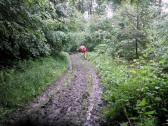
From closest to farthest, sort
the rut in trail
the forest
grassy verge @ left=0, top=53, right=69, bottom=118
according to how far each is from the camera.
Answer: the forest
the rut in trail
grassy verge @ left=0, top=53, right=69, bottom=118

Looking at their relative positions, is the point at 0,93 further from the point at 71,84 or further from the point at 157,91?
the point at 157,91

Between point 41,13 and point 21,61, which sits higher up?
point 41,13

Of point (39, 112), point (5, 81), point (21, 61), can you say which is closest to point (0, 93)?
point (5, 81)

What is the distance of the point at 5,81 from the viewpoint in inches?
508

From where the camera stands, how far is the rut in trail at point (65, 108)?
28.9 feet

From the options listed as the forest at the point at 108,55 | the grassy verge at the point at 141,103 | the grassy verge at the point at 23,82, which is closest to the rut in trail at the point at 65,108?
the forest at the point at 108,55

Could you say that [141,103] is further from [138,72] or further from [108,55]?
[108,55]

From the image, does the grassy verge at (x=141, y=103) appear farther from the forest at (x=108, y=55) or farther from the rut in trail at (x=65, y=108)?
the rut in trail at (x=65, y=108)

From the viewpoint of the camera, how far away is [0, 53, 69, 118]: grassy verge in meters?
11.0

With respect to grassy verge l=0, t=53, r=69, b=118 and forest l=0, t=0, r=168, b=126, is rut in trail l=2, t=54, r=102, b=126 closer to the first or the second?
forest l=0, t=0, r=168, b=126

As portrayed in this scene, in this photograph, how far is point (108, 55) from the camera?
25.5m

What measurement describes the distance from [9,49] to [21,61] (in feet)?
8.77

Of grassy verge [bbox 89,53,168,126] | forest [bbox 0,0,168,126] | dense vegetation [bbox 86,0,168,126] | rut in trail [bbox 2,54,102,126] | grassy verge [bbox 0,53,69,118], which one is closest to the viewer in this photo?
grassy verge [bbox 89,53,168,126]

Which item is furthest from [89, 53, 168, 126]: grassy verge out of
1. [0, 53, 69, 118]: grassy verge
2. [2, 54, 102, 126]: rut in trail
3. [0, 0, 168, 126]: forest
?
[0, 53, 69, 118]: grassy verge
